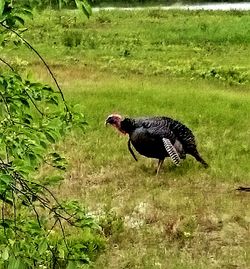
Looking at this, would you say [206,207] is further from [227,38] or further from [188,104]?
[227,38]

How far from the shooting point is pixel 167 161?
476 inches

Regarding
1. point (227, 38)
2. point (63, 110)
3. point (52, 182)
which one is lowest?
point (227, 38)

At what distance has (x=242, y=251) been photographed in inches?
332

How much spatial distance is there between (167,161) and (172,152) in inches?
37.7

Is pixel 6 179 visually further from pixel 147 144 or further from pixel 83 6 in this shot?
pixel 147 144

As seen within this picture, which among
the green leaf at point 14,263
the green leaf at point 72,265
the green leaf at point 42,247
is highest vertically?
the green leaf at point 14,263

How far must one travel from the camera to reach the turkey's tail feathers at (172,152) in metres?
11.1

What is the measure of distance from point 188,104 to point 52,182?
11.2m

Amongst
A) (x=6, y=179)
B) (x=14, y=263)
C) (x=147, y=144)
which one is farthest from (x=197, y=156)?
(x=14, y=263)

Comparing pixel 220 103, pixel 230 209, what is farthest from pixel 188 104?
pixel 230 209

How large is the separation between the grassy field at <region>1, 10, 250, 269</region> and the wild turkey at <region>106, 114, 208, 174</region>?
289 mm

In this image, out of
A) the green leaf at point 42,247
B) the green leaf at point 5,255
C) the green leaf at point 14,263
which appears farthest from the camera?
the green leaf at point 42,247

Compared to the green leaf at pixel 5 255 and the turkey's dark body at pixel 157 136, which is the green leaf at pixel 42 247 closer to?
the green leaf at pixel 5 255

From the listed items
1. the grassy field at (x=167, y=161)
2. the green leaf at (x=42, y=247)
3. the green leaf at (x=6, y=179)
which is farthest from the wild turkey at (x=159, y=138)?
the green leaf at (x=6, y=179)
